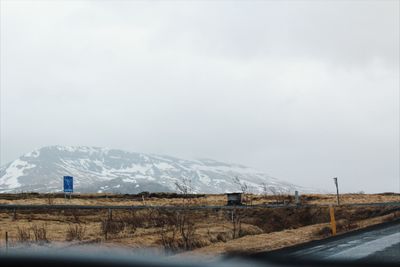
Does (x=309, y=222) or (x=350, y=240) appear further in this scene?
(x=309, y=222)

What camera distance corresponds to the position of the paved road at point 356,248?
44.5 ft

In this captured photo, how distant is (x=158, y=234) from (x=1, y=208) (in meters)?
18.8

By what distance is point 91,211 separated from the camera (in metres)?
37.2

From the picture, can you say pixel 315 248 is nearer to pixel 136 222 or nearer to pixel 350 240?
pixel 350 240

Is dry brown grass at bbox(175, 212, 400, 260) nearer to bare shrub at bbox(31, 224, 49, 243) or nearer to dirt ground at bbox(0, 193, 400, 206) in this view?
bare shrub at bbox(31, 224, 49, 243)

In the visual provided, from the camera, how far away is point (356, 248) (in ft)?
51.6

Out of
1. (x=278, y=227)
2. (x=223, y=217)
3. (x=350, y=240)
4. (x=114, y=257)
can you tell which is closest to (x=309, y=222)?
(x=278, y=227)

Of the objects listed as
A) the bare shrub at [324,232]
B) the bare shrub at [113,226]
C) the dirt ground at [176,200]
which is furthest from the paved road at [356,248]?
the dirt ground at [176,200]

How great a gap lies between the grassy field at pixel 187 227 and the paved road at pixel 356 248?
1201 millimetres

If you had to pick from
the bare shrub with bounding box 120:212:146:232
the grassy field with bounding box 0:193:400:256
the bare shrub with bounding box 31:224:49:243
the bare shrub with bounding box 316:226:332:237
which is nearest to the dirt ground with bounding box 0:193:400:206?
the grassy field with bounding box 0:193:400:256

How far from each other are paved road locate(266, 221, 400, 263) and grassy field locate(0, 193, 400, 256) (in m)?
1.20

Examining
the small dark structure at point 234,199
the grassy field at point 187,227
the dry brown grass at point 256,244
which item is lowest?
the dry brown grass at point 256,244

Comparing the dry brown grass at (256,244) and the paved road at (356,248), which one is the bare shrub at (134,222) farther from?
the paved road at (356,248)

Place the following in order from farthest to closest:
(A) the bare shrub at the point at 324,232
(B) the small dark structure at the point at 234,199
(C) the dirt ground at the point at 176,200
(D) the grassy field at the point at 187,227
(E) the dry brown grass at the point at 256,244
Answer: (C) the dirt ground at the point at 176,200 → (B) the small dark structure at the point at 234,199 → (A) the bare shrub at the point at 324,232 → (D) the grassy field at the point at 187,227 → (E) the dry brown grass at the point at 256,244
